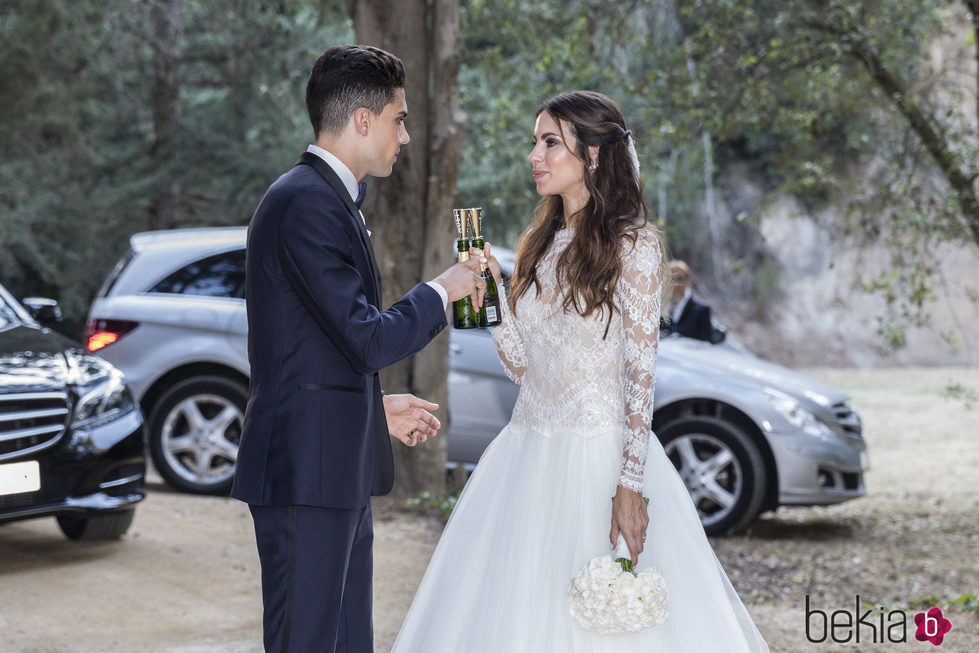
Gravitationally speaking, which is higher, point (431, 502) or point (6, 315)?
point (6, 315)

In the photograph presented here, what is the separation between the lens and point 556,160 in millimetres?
3596

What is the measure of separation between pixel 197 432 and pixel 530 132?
5975 millimetres

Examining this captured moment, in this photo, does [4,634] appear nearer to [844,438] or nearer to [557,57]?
[844,438]

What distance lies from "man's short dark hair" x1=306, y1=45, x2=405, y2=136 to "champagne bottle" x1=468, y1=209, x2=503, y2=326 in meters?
0.52

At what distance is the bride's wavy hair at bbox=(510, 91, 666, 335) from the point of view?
3.41 m

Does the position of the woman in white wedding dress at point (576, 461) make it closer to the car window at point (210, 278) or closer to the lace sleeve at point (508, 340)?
the lace sleeve at point (508, 340)

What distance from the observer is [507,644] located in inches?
128

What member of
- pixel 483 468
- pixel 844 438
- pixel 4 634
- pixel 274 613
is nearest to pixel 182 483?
pixel 4 634

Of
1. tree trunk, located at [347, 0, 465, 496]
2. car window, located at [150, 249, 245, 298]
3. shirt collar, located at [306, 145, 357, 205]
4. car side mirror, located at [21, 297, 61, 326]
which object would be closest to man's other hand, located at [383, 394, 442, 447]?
shirt collar, located at [306, 145, 357, 205]

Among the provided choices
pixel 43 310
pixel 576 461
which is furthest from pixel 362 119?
pixel 43 310

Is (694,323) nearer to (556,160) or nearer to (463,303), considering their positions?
(556,160)

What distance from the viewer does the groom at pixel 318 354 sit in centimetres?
278

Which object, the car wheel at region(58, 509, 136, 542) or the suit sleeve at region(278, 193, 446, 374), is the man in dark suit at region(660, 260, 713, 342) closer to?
the car wheel at region(58, 509, 136, 542)

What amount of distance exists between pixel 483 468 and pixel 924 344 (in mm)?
25000
